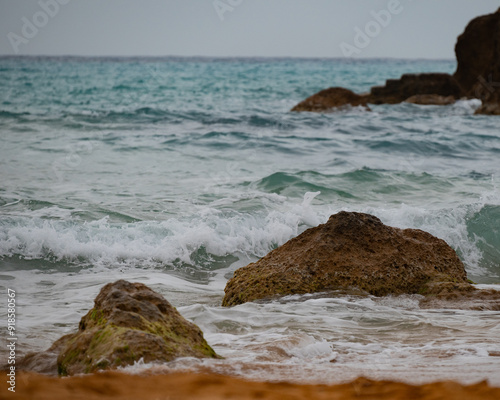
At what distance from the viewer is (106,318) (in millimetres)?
3193

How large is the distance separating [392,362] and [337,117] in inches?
683

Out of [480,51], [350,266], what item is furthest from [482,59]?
[350,266]

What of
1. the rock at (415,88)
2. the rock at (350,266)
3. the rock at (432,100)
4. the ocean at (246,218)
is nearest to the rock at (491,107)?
the ocean at (246,218)

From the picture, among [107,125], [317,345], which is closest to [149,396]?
[317,345]

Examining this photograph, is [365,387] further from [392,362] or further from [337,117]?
[337,117]

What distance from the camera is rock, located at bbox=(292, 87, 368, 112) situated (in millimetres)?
21922

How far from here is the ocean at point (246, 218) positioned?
3635mm

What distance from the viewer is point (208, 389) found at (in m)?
2.60

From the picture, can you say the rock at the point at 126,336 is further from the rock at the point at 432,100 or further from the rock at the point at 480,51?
the rock at the point at 432,100

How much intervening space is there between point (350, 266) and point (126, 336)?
2.42 meters

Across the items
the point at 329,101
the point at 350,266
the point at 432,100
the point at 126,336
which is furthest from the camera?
the point at 432,100

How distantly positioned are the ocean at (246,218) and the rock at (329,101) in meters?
2.82

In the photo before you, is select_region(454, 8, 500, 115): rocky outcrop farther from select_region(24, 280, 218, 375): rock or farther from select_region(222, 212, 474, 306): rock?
select_region(24, 280, 218, 375): rock

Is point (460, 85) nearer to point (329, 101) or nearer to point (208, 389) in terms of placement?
point (329, 101)
